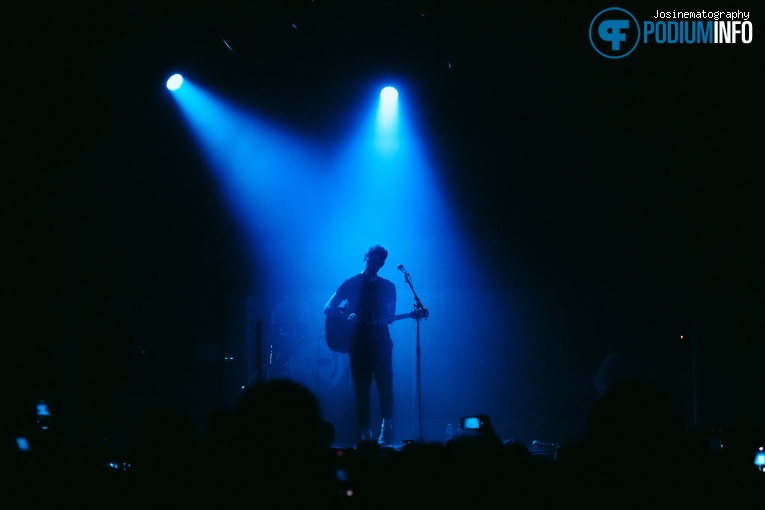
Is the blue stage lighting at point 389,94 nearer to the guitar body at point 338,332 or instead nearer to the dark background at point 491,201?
the dark background at point 491,201

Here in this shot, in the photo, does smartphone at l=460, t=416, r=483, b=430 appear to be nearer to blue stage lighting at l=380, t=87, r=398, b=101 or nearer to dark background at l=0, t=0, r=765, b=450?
dark background at l=0, t=0, r=765, b=450

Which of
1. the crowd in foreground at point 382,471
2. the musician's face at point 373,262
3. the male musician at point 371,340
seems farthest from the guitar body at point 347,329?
the crowd in foreground at point 382,471

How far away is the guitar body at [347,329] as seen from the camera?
7.40m

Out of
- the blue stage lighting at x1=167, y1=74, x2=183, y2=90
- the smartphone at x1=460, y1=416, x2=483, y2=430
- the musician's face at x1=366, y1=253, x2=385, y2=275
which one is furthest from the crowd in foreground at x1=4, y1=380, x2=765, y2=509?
the blue stage lighting at x1=167, y1=74, x2=183, y2=90

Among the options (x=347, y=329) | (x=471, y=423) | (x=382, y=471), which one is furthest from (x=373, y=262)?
(x=382, y=471)

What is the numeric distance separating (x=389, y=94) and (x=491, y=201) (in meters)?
2.18

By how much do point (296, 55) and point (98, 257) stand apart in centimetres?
387

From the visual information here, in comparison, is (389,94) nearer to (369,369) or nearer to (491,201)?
(491,201)

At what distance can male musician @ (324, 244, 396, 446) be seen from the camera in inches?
291

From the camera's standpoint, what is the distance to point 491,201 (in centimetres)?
1099

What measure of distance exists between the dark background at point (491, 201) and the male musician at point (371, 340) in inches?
69.0

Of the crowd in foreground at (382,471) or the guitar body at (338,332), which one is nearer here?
the crowd in foreground at (382,471)

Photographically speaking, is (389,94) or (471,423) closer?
(471,423)

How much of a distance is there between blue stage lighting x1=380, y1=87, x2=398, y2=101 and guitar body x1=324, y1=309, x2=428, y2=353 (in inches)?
162
